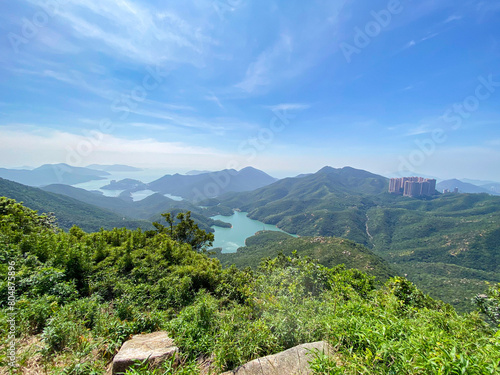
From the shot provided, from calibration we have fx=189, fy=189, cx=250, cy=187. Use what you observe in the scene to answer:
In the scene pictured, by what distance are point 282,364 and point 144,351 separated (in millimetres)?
1895

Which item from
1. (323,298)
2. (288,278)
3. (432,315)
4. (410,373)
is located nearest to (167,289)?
(288,278)

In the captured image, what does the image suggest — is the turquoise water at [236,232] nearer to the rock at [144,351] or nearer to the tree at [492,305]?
the tree at [492,305]

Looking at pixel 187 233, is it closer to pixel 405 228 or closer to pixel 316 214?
pixel 316 214

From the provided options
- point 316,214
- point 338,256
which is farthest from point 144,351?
point 316,214

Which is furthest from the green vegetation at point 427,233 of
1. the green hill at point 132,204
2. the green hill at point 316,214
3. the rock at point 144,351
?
the green hill at point 132,204

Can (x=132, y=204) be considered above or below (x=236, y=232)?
above

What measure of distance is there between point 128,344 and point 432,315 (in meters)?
5.35

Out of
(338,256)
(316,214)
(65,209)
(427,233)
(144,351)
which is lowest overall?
(427,233)

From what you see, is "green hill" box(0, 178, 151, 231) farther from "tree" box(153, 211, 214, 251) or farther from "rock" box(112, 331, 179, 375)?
"rock" box(112, 331, 179, 375)

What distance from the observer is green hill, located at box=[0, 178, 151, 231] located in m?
72.1

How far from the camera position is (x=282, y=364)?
2518 mm

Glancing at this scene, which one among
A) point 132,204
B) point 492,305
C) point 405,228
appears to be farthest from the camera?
point 132,204

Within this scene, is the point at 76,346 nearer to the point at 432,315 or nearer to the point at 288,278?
the point at 288,278

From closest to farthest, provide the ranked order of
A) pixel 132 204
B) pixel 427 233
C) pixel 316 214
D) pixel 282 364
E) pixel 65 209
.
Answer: pixel 282 364 → pixel 65 209 → pixel 427 233 → pixel 316 214 → pixel 132 204
